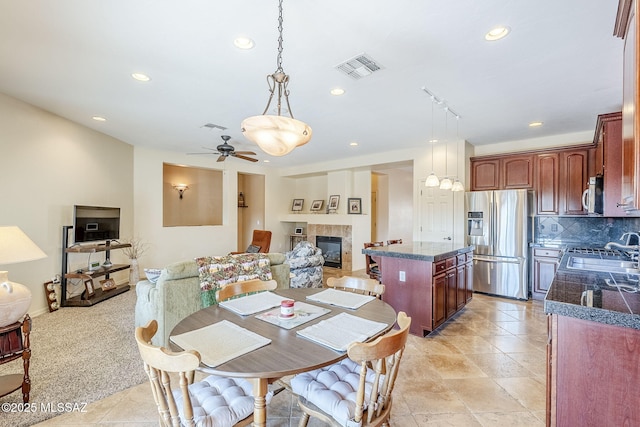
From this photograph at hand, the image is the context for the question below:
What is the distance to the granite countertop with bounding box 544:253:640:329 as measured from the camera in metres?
1.21

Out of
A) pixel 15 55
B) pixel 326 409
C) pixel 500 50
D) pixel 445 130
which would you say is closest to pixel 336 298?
pixel 326 409

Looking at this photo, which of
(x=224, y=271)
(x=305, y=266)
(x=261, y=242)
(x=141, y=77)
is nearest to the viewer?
(x=141, y=77)

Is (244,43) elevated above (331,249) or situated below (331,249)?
above

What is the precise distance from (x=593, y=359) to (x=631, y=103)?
1186mm

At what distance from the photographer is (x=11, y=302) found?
1.89 meters

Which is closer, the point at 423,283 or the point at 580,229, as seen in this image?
the point at 423,283

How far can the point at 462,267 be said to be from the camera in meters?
3.82

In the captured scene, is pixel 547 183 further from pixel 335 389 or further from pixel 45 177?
pixel 45 177

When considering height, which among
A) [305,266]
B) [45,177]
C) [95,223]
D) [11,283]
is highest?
[45,177]

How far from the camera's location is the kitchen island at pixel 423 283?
3154 millimetres

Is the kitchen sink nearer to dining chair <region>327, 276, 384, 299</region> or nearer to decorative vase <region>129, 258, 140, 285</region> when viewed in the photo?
dining chair <region>327, 276, 384, 299</region>

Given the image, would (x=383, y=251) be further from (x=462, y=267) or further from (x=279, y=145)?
(x=279, y=145)

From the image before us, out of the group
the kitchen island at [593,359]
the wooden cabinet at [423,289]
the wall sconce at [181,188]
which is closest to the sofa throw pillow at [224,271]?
the wooden cabinet at [423,289]

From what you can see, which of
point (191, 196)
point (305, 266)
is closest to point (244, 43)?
point (305, 266)
